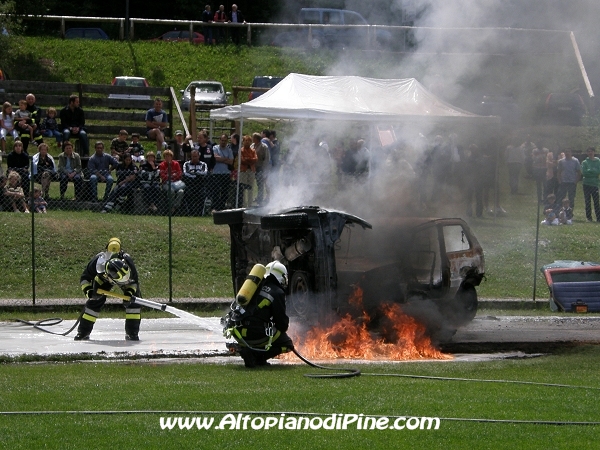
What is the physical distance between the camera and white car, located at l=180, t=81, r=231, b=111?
3145cm

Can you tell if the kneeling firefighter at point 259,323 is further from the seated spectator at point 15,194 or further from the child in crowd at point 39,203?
the child in crowd at point 39,203

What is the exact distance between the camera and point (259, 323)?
1044cm

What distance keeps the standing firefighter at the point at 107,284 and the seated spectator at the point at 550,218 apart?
11379 millimetres

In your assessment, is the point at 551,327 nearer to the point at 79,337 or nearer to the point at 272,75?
the point at 79,337

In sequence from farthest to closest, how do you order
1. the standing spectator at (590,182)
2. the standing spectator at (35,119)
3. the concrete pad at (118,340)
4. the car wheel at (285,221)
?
1. the standing spectator at (590,182)
2. the standing spectator at (35,119)
3. the concrete pad at (118,340)
4. the car wheel at (285,221)

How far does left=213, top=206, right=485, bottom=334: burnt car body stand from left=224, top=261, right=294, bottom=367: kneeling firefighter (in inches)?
49.6

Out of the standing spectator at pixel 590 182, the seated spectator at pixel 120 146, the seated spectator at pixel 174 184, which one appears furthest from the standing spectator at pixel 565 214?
the seated spectator at pixel 120 146

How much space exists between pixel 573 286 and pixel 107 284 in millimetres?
7829

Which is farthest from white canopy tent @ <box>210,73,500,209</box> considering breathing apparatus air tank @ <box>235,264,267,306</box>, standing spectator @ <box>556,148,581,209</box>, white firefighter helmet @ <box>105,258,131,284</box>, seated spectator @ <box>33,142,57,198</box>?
breathing apparatus air tank @ <box>235,264,267,306</box>

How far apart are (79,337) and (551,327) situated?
7086 millimetres

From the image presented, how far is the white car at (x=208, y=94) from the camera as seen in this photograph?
31453 millimetres

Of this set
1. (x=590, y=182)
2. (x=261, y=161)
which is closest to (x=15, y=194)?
(x=261, y=161)

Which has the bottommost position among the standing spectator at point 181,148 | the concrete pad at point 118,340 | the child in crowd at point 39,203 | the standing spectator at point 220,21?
the concrete pad at point 118,340

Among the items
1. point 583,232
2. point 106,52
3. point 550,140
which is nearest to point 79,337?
point 583,232
